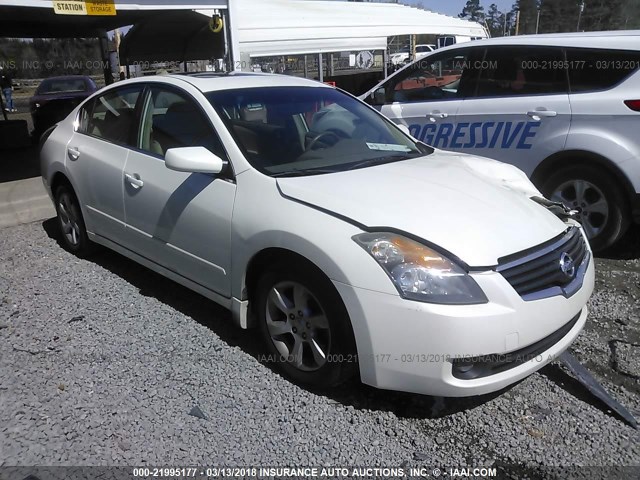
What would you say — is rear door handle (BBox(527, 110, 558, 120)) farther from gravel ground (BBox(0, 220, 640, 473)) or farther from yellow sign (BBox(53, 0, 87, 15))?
yellow sign (BBox(53, 0, 87, 15))

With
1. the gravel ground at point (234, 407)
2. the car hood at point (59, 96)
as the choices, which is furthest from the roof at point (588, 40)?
the car hood at point (59, 96)

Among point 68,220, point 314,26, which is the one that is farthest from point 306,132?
point 314,26

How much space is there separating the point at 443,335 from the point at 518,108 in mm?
3437

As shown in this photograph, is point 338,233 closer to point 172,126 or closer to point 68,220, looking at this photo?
point 172,126

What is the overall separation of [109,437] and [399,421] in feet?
4.57

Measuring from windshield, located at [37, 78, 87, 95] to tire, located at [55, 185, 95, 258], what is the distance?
10.2 meters

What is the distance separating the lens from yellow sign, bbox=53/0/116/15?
5.56 meters

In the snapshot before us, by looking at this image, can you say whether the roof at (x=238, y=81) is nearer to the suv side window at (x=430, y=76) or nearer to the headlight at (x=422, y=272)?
the headlight at (x=422, y=272)

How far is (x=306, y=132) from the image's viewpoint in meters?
3.54

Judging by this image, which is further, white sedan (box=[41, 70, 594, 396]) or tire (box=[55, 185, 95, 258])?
tire (box=[55, 185, 95, 258])

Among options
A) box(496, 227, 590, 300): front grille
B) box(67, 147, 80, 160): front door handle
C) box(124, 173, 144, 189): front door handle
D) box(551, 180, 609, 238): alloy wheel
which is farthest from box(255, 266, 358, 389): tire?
box(551, 180, 609, 238): alloy wheel

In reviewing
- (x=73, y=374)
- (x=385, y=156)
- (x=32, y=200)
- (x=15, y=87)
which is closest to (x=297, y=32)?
(x=32, y=200)

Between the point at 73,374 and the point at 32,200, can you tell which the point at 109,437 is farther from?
Answer: the point at 32,200

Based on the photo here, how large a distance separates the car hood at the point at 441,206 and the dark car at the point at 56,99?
11513 mm
